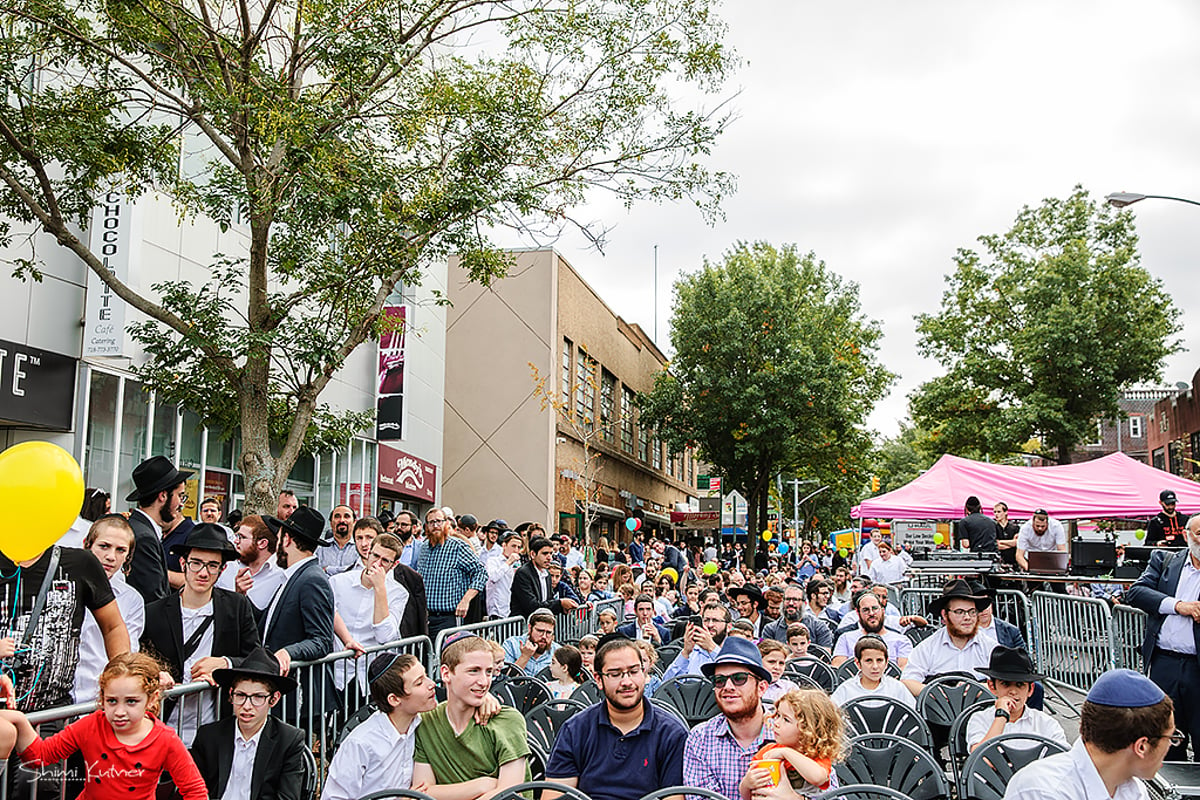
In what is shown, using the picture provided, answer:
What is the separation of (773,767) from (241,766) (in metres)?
2.67

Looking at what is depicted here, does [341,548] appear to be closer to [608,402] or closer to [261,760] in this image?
[261,760]

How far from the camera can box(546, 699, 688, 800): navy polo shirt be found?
4.98 metres

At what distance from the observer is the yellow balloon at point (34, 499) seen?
4.44 m

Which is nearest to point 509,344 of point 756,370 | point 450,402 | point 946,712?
point 450,402

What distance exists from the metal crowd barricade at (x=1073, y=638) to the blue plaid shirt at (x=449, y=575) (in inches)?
256

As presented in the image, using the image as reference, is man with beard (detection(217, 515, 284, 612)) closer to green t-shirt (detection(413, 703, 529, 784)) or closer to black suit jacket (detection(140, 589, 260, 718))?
black suit jacket (detection(140, 589, 260, 718))

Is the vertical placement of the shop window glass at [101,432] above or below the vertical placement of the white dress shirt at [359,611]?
above

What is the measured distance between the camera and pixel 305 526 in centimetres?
670

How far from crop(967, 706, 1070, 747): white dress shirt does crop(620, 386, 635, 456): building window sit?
35678mm

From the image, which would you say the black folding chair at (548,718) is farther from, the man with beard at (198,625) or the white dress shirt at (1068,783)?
the white dress shirt at (1068,783)

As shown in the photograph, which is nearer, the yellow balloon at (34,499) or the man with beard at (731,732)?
the yellow balloon at (34,499)

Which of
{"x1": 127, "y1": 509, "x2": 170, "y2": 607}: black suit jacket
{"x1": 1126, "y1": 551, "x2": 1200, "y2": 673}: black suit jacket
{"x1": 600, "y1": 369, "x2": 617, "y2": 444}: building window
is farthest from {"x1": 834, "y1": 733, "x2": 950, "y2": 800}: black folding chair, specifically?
{"x1": 600, "y1": 369, "x2": 617, "y2": 444}: building window

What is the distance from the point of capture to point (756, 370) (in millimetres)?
39469

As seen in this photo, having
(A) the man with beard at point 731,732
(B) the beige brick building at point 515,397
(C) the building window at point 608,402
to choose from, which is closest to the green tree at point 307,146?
(A) the man with beard at point 731,732
